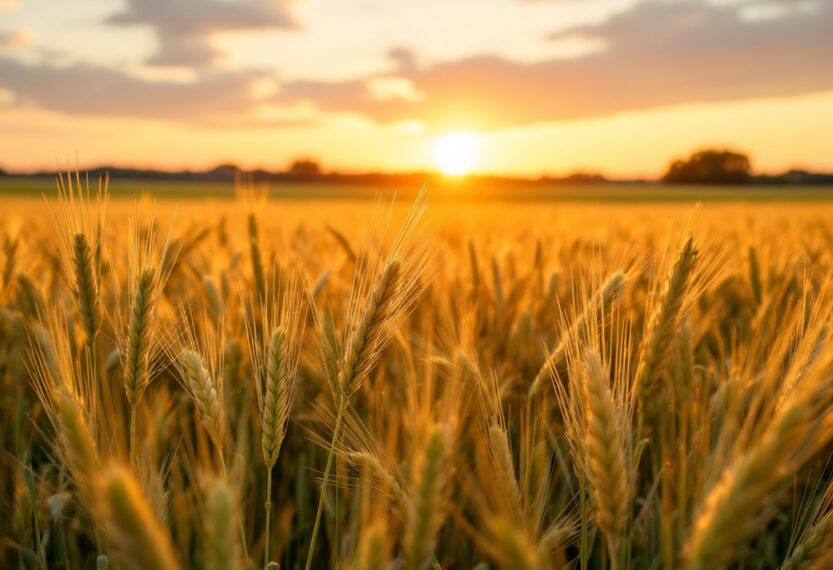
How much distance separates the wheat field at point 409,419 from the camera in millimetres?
768

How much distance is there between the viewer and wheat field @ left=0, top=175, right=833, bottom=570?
2.52 ft

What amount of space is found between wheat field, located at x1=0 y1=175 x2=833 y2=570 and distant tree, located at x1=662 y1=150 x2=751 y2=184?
61.6 metres

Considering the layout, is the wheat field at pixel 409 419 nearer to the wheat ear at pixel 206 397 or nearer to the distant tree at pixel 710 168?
the wheat ear at pixel 206 397

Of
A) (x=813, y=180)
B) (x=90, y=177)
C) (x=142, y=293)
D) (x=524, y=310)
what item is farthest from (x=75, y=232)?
(x=813, y=180)

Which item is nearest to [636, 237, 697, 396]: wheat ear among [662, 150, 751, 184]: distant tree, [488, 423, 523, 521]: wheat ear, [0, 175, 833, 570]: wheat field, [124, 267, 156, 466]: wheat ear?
[0, 175, 833, 570]: wheat field

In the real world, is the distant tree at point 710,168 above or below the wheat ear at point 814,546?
above

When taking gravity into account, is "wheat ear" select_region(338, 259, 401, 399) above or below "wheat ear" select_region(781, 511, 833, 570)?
above

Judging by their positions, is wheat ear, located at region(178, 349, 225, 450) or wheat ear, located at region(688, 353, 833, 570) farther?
wheat ear, located at region(178, 349, 225, 450)

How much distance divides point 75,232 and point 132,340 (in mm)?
368

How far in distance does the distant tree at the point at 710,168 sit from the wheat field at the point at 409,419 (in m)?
61.6

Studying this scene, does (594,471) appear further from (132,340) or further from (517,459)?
(517,459)

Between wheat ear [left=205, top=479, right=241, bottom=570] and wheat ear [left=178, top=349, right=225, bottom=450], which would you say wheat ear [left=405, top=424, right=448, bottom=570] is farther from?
wheat ear [left=178, top=349, right=225, bottom=450]

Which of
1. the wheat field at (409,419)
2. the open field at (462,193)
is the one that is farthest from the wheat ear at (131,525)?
the open field at (462,193)

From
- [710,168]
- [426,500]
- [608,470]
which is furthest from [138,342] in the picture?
[710,168]
